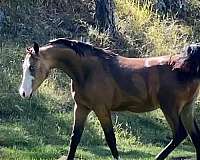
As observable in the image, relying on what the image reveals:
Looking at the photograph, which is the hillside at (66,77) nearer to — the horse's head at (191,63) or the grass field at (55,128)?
the grass field at (55,128)

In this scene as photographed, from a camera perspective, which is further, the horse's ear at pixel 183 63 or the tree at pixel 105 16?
the tree at pixel 105 16

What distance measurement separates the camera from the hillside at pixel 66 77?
1125 centimetres

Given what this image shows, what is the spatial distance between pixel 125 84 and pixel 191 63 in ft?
3.40

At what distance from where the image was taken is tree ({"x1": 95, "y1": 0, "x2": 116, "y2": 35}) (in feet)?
55.5

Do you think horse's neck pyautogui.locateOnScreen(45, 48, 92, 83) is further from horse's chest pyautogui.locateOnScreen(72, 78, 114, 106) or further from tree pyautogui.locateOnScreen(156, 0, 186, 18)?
tree pyautogui.locateOnScreen(156, 0, 186, 18)

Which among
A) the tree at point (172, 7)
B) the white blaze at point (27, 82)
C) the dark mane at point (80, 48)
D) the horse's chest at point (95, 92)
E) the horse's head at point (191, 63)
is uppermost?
the tree at point (172, 7)

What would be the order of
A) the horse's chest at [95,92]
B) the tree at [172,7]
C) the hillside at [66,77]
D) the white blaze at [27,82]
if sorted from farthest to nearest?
the tree at [172,7] → the hillside at [66,77] → the horse's chest at [95,92] → the white blaze at [27,82]

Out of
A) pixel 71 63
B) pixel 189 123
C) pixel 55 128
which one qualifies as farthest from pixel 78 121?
pixel 55 128

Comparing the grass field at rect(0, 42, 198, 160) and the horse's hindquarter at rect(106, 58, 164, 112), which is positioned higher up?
the horse's hindquarter at rect(106, 58, 164, 112)

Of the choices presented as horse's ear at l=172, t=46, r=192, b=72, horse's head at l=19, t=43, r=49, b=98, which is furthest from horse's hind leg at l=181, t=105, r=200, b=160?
horse's head at l=19, t=43, r=49, b=98

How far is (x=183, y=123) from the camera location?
8.92 metres

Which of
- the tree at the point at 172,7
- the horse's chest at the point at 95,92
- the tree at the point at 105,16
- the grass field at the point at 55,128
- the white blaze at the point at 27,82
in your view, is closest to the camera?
the white blaze at the point at 27,82

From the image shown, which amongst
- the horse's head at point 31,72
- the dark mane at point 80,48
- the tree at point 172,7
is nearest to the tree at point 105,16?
the tree at point 172,7

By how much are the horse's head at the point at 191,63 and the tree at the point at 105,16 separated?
325 inches
